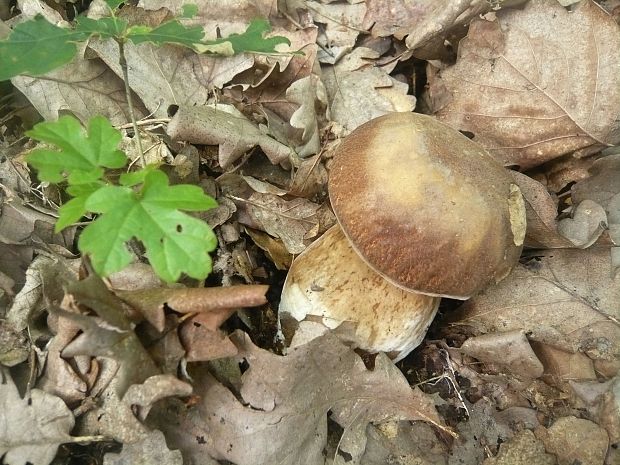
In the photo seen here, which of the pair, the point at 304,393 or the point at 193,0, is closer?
the point at 304,393

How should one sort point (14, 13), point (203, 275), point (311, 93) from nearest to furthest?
point (203, 275)
point (14, 13)
point (311, 93)

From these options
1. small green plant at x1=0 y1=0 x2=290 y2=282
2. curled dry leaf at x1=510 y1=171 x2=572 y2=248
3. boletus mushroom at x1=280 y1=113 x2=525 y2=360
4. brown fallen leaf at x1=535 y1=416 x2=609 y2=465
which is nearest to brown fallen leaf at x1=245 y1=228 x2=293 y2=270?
boletus mushroom at x1=280 y1=113 x2=525 y2=360

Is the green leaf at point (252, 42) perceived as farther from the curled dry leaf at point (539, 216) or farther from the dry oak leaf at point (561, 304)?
the dry oak leaf at point (561, 304)

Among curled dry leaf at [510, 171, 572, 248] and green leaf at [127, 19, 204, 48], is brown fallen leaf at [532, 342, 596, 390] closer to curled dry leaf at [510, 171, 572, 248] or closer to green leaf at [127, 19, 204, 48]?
curled dry leaf at [510, 171, 572, 248]

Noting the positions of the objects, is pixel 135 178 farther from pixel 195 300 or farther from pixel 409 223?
pixel 409 223

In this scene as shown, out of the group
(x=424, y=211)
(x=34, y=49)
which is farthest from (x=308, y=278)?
(x=34, y=49)

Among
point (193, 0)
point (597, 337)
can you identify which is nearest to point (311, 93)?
point (193, 0)

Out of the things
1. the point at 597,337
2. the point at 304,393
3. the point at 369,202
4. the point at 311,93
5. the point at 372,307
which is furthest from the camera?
the point at 311,93

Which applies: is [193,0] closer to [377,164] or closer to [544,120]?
[377,164]
